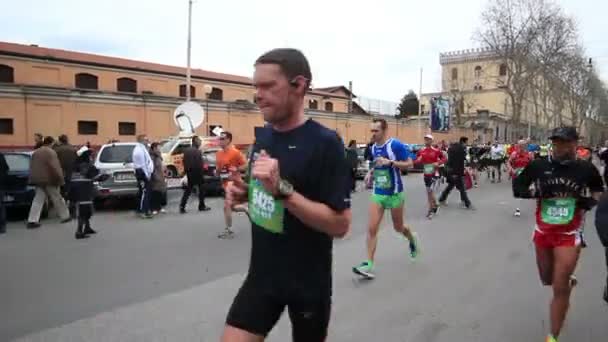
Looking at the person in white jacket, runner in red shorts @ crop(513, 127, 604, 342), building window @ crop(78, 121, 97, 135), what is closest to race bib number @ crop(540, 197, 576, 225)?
runner in red shorts @ crop(513, 127, 604, 342)

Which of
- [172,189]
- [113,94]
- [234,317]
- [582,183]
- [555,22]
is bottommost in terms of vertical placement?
[172,189]

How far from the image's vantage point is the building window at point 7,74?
115 feet

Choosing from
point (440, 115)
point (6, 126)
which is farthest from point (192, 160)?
point (440, 115)

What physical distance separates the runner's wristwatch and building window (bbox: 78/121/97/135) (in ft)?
98.6

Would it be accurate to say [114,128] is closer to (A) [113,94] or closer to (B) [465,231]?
(A) [113,94]

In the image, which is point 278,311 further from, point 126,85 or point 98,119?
point 126,85

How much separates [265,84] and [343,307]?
339 cm

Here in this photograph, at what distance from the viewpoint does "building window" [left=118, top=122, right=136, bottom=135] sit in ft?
102

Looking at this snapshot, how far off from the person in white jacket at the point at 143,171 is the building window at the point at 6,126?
62.6 ft

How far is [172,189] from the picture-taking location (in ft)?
58.1

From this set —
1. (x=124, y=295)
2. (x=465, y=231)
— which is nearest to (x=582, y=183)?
(x=124, y=295)

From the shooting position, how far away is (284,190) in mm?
1986

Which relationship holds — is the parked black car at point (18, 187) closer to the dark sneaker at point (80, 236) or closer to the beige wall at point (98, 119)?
the dark sneaker at point (80, 236)

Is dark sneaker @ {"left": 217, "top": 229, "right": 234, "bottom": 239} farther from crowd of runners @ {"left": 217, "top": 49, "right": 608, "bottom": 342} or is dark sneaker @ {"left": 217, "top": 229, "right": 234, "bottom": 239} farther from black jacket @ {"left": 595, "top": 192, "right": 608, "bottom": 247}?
crowd of runners @ {"left": 217, "top": 49, "right": 608, "bottom": 342}
